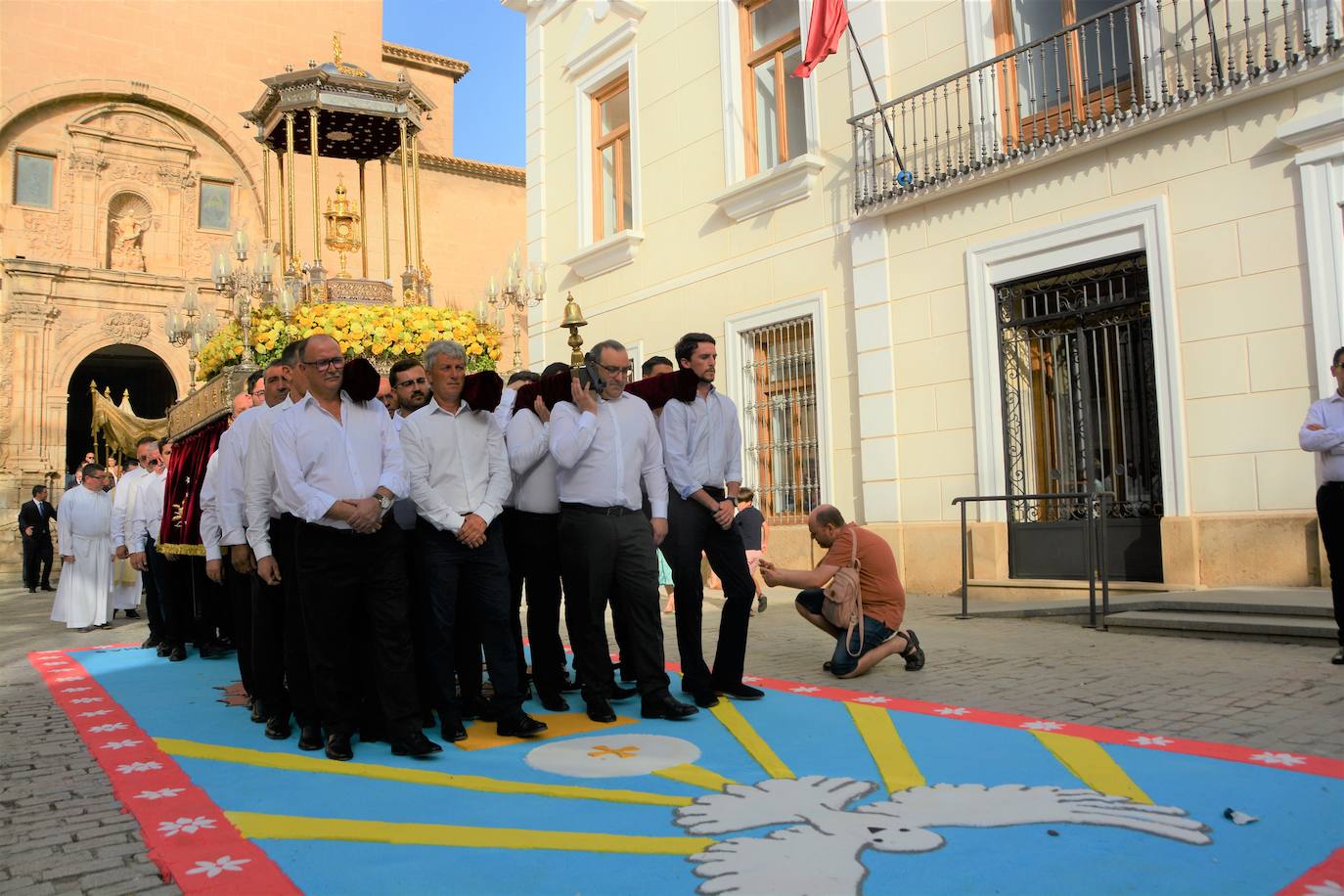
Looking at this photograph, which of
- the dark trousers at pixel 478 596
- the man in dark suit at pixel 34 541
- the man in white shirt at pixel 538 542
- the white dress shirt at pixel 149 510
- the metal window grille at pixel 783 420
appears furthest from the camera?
the man in dark suit at pixel 34 541

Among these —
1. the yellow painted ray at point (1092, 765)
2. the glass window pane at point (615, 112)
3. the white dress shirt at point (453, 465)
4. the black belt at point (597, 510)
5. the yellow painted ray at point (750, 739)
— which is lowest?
the yellow painted ray at point (1092, 765)

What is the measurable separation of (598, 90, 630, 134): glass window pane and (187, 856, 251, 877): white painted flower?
13.2m

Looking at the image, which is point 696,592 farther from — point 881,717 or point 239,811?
point 239,811

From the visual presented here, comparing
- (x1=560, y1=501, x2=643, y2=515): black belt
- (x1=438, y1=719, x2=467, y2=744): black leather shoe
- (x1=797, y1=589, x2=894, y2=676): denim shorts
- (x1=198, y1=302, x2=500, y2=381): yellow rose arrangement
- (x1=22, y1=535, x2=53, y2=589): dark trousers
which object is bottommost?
(x1=438, y1=719, x2=467, y2=744): black leather shoe

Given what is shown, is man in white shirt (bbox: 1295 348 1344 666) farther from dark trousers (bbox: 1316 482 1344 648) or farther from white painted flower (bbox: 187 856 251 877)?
white painted flower (bbox: 187 856 251 877)

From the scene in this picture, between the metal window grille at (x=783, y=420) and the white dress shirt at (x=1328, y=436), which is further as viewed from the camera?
the metal window grille at (x=783, y=420)

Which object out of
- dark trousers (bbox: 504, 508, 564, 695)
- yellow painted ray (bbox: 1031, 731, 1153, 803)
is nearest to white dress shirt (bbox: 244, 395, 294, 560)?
dark trousers (bbox: 504, 508, 564, 695)

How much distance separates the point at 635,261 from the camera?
14.2m

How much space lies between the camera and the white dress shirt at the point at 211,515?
5.52m

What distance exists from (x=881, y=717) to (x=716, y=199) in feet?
29.5

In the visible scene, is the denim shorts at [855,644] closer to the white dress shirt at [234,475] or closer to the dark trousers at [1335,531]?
the dark trousers at [1335,531]

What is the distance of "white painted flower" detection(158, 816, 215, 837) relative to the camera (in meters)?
3.30

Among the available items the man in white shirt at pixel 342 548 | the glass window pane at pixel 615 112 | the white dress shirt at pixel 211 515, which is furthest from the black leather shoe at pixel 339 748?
the glass window pane at pixel 615 112

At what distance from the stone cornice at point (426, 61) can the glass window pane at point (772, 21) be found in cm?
1522
